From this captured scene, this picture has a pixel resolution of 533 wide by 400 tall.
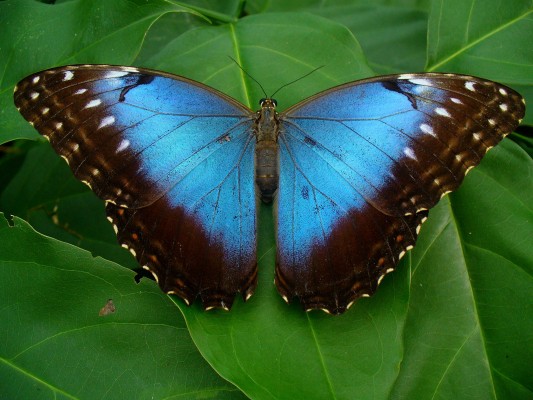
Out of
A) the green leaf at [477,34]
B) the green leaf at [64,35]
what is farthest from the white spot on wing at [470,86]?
the green leaf at [64,35]

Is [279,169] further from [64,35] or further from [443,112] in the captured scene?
[64,35]

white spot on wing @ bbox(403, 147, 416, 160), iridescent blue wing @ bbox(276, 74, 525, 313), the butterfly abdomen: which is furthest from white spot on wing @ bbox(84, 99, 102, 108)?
white spot on wing @ bbox(403, 147, 416, 160)

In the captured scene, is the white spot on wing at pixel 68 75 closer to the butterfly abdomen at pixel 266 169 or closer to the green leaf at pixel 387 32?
the butterfly abdomen at pixel 266 169

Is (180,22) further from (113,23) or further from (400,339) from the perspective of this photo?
(400,339)

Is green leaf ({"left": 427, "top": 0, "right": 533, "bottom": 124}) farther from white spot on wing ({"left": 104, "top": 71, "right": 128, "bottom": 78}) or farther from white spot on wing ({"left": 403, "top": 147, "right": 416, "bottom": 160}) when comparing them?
white spot on wing ({"left": 104, "top": 71, "right": 128, "bottom": 78})

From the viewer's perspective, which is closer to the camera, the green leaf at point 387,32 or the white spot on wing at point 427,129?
the white spot on wing at point 427,129

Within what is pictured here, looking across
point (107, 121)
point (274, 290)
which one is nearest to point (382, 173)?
point (274, 290)

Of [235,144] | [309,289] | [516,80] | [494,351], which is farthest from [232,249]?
[516,80]
